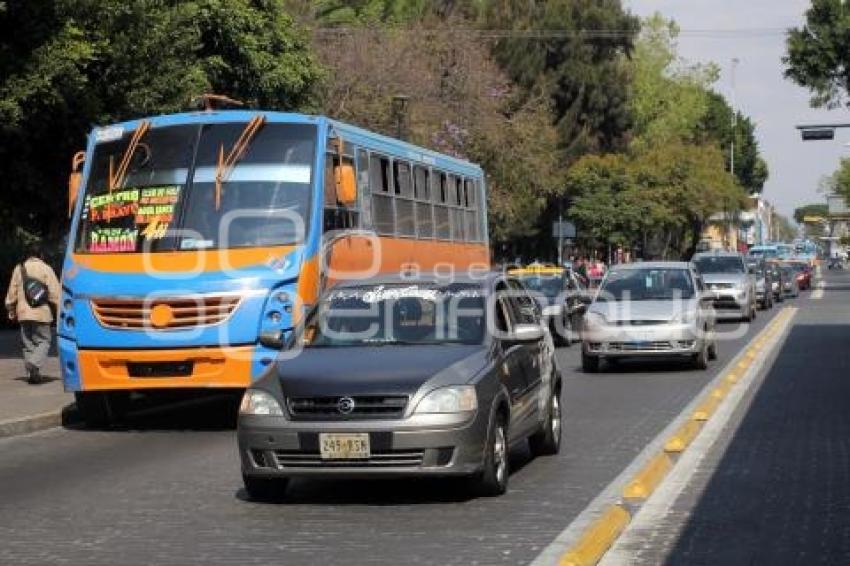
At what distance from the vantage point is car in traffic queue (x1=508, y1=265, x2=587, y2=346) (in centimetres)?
3003

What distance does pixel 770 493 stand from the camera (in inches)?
398

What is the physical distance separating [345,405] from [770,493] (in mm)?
3139

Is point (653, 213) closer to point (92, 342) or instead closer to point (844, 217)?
point (92, 342)

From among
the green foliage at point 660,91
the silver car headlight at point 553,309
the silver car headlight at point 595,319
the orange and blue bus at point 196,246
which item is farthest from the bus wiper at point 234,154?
the green foliage at point 660,91

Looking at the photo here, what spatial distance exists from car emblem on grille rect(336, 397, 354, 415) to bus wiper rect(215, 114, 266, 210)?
619 centimetres

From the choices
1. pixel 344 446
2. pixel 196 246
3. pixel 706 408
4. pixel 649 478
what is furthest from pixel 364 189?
pixel 344 446

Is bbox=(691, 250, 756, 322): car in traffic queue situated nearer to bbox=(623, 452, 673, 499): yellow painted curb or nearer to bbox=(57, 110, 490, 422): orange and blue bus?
bbox=(57, 110, 490, 422): orange and blue bus

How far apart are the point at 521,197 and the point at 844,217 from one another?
13422 cm

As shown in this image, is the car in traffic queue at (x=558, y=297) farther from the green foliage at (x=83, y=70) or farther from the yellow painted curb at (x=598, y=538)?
the yellow painted curb at (x=598, y=538)

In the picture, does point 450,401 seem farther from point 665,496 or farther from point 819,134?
point 819,134

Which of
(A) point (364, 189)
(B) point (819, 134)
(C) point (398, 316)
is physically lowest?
(C) point (398, 316)

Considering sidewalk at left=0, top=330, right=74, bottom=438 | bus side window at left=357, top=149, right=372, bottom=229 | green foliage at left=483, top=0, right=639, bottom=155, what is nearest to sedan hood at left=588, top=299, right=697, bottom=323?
bus side window at left=357, top=149, right=372, bottom=229

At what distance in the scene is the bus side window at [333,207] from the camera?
51.3ft

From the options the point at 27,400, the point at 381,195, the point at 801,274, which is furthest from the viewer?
the point at 801,274
